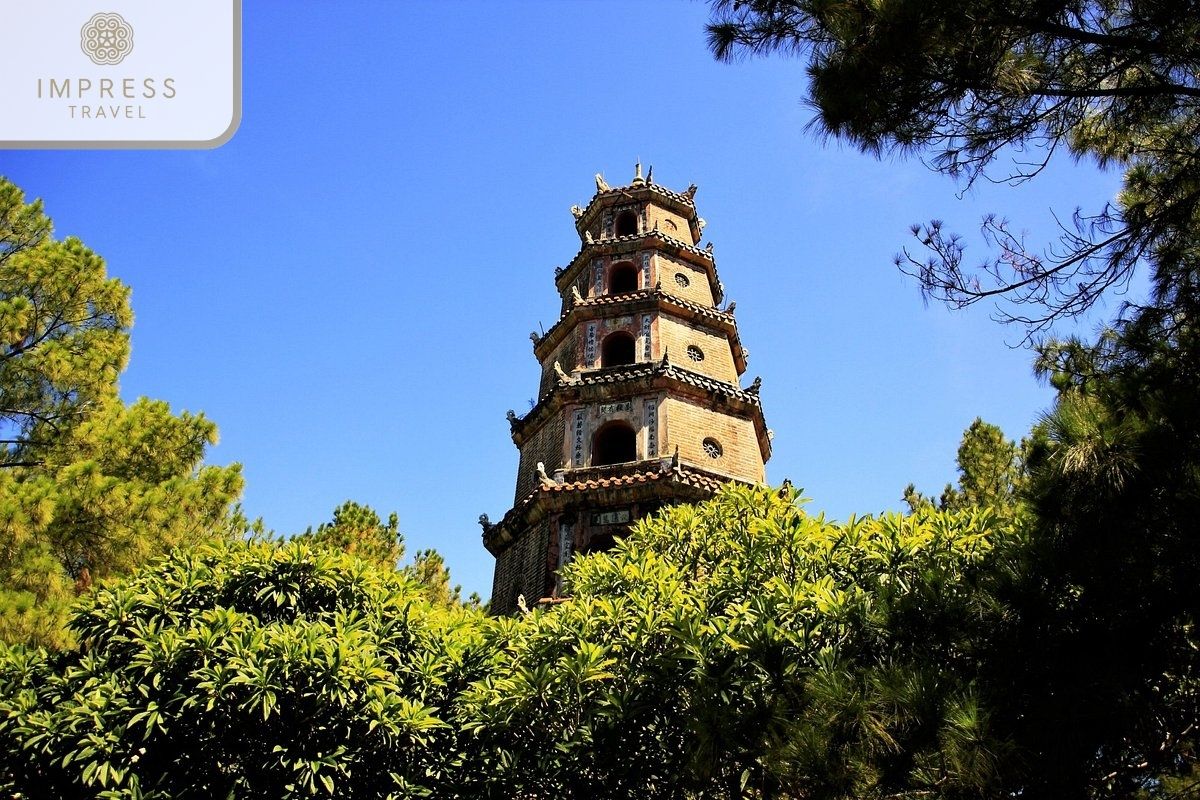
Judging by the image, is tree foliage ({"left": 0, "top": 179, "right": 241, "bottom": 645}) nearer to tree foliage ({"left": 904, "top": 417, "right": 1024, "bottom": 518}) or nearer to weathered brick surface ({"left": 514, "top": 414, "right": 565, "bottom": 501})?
weathered brick surface ({"left": 514, "top": 414, "right": 565, "bottom": 501})

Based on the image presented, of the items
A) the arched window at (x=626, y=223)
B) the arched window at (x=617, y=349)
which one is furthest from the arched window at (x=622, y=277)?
the arched window at (x=617, y=349)

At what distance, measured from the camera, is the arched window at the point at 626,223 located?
23.0 metres

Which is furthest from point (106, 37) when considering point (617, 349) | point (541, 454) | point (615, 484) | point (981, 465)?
point (981, 465)

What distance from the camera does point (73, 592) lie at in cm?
1284

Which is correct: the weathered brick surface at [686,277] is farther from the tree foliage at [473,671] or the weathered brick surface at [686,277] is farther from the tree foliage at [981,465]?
the tree foliage at [473,671]

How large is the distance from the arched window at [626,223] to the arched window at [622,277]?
1234 millimetres

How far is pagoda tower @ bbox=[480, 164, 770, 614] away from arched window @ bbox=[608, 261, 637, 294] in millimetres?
30

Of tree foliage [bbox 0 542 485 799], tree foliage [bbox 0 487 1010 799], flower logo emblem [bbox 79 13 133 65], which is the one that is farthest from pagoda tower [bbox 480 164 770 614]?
flower logo emblem [bbox 79 13 133 65]

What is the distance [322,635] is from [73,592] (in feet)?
19.4

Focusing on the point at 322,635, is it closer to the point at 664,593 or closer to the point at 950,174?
the point at 664,593

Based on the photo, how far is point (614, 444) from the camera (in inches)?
755

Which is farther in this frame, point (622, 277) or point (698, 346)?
point (622, 277)

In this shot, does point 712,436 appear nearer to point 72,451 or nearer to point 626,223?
point 626,223

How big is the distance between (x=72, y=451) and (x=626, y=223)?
46.0 ft
